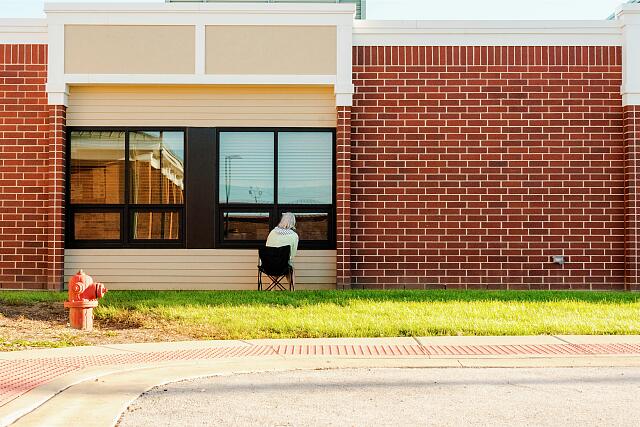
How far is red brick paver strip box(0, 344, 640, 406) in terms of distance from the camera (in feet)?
26.3

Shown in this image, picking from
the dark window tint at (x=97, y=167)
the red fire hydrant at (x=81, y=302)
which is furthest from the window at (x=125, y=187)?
the red fire hydrant at (x=81, y=302)

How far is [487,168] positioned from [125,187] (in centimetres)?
657

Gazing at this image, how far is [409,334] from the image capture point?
10.1m

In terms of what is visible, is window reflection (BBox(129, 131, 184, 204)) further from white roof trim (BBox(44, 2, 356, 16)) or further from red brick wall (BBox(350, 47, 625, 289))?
red brick wall (BBox(350, 47, 625, 289))

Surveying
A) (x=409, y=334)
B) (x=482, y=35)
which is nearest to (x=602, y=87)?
(x=482, y=35)

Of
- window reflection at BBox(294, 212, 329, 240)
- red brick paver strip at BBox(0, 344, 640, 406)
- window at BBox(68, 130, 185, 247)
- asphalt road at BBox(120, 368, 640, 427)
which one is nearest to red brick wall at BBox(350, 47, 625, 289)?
window reflection at BBox(294, 212, 329, 240)

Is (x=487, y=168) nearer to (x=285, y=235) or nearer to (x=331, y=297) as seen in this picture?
(x=285, y=235)

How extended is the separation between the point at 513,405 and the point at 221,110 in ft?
35.0

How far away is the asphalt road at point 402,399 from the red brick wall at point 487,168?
7.72 meters

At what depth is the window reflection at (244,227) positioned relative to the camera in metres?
15.9

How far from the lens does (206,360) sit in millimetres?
8383

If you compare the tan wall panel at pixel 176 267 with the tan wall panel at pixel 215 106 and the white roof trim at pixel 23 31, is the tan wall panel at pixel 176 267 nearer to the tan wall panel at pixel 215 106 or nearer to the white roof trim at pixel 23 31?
the tan wall panel at pixel 215 106

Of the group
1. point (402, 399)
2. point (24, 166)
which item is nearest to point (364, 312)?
point (402, 399)

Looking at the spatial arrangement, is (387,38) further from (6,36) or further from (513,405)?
(513,405)
